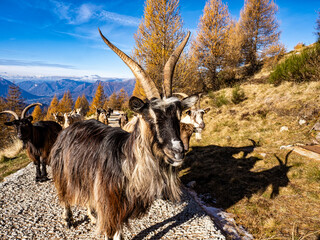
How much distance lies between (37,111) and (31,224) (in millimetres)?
66270

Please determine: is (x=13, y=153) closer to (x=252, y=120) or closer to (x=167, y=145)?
(x=167, y=145)

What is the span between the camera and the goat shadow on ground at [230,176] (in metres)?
4.93

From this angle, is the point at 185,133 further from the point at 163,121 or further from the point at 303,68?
the point at 303,68

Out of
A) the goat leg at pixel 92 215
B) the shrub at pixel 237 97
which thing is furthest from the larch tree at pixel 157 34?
the goat leg at pixel 92 215

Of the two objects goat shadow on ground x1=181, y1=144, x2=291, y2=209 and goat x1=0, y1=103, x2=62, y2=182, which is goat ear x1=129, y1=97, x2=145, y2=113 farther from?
goat x1=0, y1=103, x2=62, y2=182

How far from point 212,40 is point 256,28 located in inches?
335

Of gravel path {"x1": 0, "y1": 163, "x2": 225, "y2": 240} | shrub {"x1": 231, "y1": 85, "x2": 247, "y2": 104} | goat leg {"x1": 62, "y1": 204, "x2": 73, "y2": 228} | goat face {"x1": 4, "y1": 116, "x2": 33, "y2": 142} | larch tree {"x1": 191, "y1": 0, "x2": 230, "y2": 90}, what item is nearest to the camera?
gravel path {"x1": 0, "y1": 163, "x2": 225, "y2": 240}

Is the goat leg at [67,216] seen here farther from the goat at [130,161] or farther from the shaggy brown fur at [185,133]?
the shaggy brown fur at [185,133]

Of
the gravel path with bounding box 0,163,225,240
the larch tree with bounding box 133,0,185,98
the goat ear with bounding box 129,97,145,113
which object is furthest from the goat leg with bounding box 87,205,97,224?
the larch tree with bounding box 133,0,185,98

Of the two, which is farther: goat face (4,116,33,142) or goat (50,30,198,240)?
goat face (4,116,33,142)

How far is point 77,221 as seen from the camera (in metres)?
3.55

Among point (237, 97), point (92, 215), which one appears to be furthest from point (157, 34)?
point (92, 215)

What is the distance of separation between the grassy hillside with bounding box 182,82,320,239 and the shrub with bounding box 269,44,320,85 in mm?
902

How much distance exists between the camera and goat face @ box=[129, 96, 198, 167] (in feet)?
5.86
